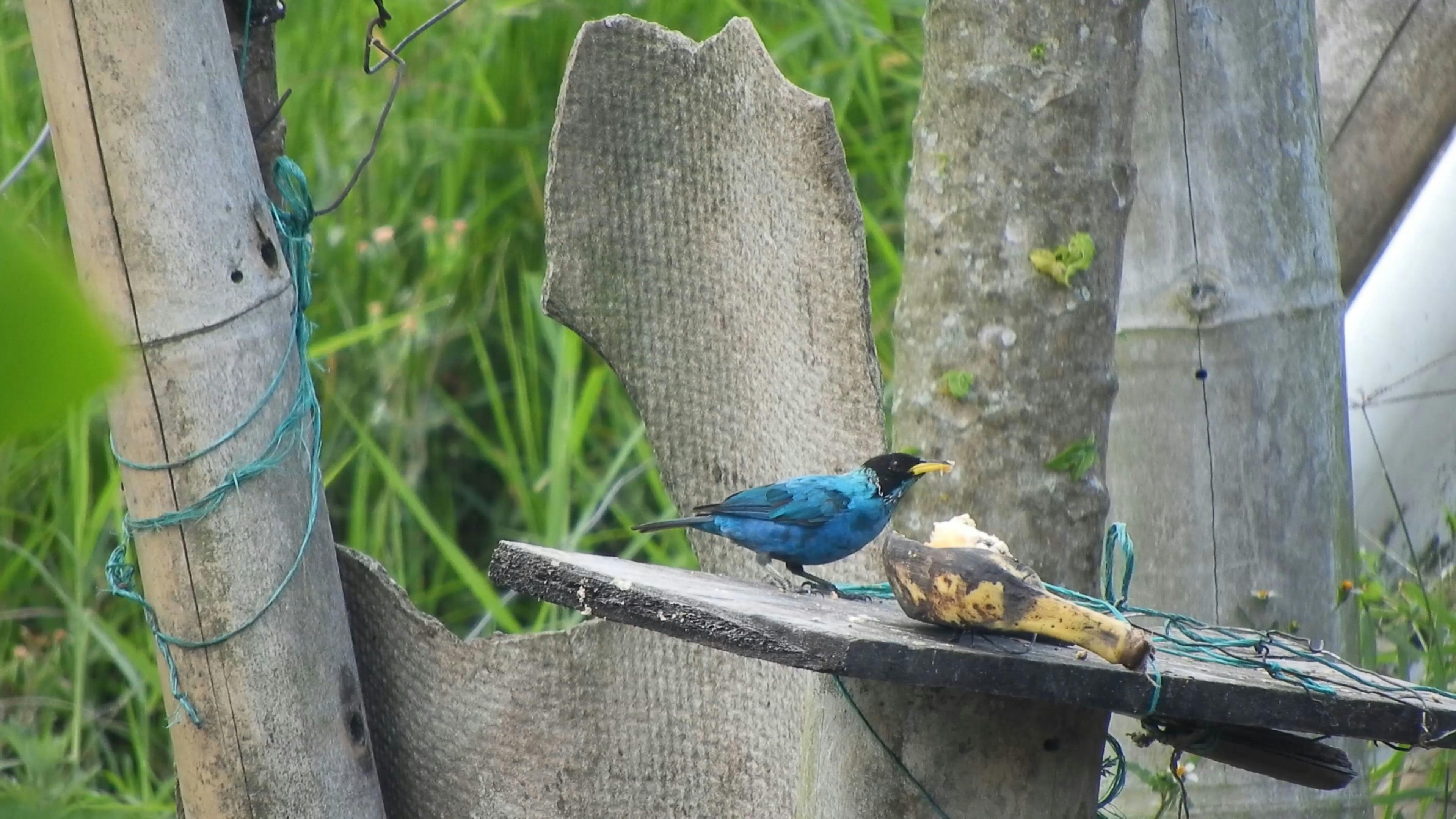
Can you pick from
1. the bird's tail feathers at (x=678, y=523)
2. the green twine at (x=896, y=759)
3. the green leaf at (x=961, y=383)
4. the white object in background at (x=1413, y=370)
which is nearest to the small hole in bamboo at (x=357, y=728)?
the bird's tail feathers at (x=678, y=523)

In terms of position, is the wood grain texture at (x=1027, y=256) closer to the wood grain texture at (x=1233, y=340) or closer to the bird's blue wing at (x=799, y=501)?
the bird's blue wing at (x=799, y=501)

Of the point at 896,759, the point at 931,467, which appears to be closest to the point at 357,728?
the point at 896,759

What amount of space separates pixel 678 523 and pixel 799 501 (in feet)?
0.71

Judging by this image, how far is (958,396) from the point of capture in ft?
6.97

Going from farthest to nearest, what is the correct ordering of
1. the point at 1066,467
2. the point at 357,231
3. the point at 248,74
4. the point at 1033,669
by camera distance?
the point at 357,231
the point at 248,74
the point at 1066,467
the point at 1033,669

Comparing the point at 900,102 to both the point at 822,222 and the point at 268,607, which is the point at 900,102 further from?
the point at 268,607

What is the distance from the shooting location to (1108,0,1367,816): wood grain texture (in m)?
2.73

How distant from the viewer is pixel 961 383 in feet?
6.96

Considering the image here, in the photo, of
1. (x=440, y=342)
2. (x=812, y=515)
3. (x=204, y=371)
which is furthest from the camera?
(x=440, y=342)

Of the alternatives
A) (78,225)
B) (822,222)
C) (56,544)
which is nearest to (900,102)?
(822,222)

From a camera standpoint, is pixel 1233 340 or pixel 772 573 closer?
pixel 772 573

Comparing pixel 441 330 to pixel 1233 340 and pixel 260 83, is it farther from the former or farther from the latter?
pixel 1233 340

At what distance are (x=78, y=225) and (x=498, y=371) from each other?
2.83 metres

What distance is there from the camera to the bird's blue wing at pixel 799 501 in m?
2.32
